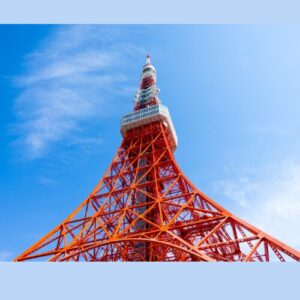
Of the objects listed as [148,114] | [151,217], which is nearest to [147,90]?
[148,114]

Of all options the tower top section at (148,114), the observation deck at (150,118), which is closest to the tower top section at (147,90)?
the tower top section at (148,114)

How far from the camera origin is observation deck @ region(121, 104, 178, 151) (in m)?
17.4

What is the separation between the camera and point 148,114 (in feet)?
57.6

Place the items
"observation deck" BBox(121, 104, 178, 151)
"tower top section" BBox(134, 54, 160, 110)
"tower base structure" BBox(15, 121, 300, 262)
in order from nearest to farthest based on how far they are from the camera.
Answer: "tower base structure" BBox(15, 121, 300, 262) → "observation deck" BBox(121, 104, 178, 151) → "tower top section" BBox(134, 54, 160, 110)

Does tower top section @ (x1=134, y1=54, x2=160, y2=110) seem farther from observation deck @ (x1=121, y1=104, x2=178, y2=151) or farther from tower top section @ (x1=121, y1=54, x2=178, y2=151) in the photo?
observation deck @ (x1=121, y1=104, x2=178, y2=151)

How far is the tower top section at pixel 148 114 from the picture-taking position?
17.4 metres

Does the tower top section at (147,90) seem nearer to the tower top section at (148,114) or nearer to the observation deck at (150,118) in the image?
the tower top section at (148,114)

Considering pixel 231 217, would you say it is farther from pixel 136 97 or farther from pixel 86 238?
pixel 136 97

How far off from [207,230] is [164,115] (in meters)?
7.23

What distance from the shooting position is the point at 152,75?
2134 centimetres

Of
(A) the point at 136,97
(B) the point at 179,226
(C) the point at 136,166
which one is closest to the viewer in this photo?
(B) the point at 179,226

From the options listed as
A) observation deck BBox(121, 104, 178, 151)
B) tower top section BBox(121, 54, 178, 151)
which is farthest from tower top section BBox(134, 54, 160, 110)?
observation deck BBox(121, 104, 178, 151)

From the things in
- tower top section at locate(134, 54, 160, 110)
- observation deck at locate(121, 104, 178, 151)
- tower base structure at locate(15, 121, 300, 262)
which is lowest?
tower base structure at locate(15, 121, 300, 262)

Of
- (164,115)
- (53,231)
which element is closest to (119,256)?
(53,231)
